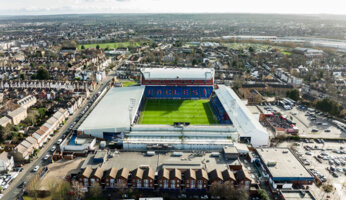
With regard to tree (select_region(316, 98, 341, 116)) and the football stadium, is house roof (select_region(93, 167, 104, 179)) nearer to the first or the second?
the football stadium

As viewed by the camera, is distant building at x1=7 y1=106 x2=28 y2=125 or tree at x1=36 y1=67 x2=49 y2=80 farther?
tree at x1=36 y1=67 x2=49 y2=80

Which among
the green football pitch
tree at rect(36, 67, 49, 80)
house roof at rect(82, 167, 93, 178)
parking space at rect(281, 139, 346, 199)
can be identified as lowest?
parking space at rect(281, 139, 346, 199)

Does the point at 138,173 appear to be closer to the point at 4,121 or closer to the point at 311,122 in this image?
the point at 4,121

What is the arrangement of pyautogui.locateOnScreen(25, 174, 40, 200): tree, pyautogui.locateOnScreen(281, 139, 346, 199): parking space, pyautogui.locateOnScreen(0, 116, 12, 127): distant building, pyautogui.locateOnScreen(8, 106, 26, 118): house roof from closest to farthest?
pyautogui.locateOnScreen(25, 174, 40, 200): tree < pyautogui.locateOnScreen(281, 139, 346, 199): parking space < pyautogui.locateOnScreen(0, 116, 12, 127): distant building < pyautogui.locateOnScreen(8, 106, 26, 118): house roof

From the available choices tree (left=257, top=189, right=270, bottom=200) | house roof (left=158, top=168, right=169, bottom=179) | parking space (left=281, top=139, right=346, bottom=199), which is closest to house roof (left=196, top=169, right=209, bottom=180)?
house roof (left=158, top=168, right=169, bottom=179)

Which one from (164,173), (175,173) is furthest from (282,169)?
(164,173)

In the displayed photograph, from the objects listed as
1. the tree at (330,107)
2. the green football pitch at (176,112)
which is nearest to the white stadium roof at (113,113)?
the green football pitch at (176,112)

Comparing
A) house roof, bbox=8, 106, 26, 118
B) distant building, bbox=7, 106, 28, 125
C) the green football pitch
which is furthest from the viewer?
the green football pitch
